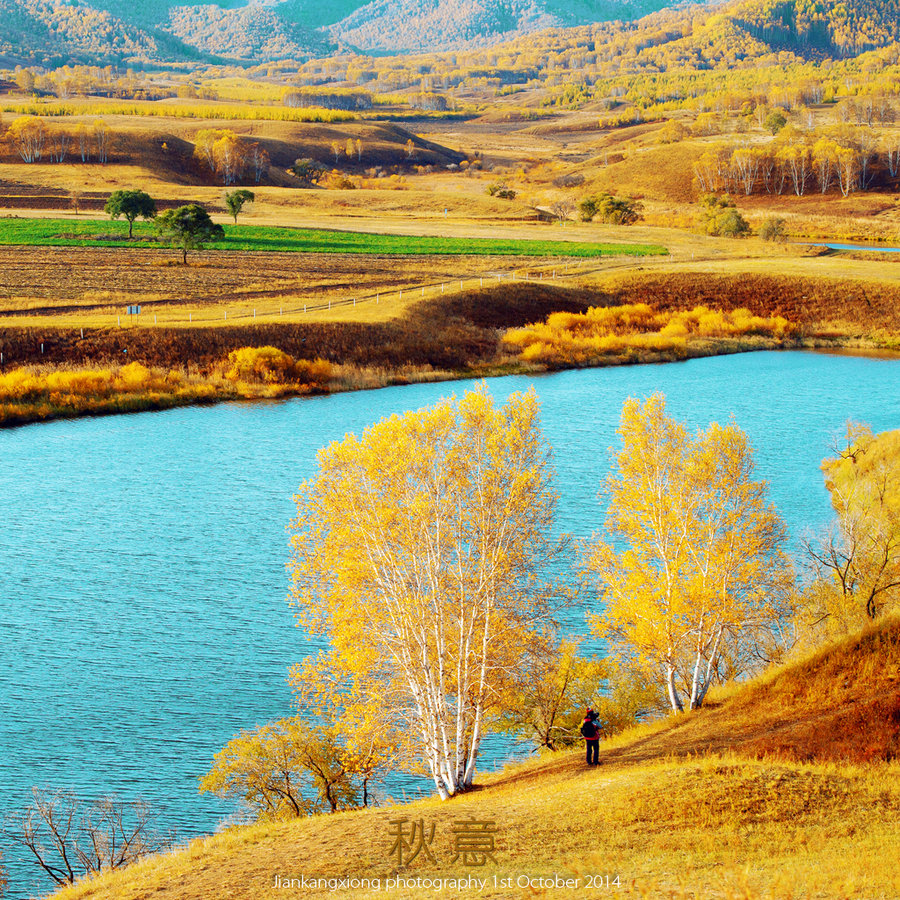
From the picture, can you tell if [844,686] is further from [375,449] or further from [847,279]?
[847,279]

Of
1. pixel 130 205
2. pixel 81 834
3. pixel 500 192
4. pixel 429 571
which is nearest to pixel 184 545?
pixel 429 571

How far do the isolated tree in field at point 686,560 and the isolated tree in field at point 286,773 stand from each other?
27.5 ft

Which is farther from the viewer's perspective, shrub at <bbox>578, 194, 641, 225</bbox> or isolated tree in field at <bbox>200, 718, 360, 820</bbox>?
shrub at <bbox>578, 194, 641, 225</bbox>

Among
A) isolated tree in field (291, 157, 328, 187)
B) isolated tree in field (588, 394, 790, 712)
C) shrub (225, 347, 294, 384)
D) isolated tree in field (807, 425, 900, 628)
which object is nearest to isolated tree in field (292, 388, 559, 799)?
isolated tree in field (588, 394, 790, 712)

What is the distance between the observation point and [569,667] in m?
27.4

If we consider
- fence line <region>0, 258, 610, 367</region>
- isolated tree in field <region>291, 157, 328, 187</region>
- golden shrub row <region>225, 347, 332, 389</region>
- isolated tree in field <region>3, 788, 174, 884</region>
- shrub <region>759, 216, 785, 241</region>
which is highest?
isolated tree in field <region>291, 157, 328, 187</region>

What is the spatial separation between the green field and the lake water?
43.4 m

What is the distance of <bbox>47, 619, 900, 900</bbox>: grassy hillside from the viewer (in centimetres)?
1509

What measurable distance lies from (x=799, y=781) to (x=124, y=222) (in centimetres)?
11498

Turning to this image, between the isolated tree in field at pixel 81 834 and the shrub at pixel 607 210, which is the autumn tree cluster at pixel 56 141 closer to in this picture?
the shrub at pixel 607 210

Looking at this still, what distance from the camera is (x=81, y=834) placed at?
2230 cm

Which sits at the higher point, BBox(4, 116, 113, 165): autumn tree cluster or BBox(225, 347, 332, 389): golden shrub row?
BBox(4, 116, 113, 165): autumn tree cluster

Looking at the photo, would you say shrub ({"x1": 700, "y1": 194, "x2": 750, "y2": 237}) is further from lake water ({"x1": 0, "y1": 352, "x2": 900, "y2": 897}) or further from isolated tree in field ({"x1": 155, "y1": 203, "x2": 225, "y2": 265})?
isolated tree in field ({"x1": 155, "y1": 203, "x2": 225, "y2": 265})

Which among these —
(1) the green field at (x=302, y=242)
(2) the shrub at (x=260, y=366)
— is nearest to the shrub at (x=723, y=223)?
(1) the green field at (x=302, y=242)
